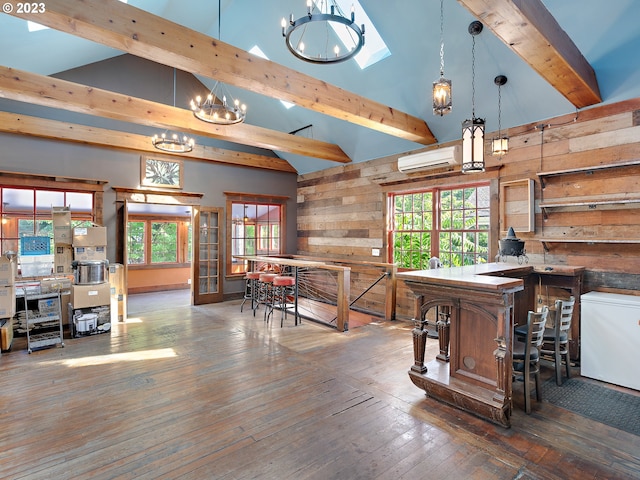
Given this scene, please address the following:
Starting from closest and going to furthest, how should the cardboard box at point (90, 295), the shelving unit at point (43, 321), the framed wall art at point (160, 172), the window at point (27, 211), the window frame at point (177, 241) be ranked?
1. the shelving unit at point (43, 321)
2. the cardboard box at point (90, 295)
3. the window at point (27, 211)
4. the framed wall art at point (160, 172)
5. the window frame at point (177, 241)

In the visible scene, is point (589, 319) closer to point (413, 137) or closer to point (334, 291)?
point (413, 137)

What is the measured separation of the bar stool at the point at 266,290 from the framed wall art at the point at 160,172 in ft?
8.52

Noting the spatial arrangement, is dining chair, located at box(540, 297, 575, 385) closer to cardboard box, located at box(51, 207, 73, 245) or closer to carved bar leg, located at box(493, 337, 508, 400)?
carved bar leg, located at box(493, 337, 508, 400)

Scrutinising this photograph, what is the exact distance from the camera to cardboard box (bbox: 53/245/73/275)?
4.95 meters

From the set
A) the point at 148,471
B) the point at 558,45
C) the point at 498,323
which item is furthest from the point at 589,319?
the point at 148,471

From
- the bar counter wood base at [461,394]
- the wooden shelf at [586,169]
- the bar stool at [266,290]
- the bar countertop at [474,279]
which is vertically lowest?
the bar counter wood base at [461,394]

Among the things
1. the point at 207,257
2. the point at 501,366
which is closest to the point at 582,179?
the point at 501,366

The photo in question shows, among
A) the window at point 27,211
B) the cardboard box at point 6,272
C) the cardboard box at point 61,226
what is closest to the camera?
the cardboard box at point 6,272

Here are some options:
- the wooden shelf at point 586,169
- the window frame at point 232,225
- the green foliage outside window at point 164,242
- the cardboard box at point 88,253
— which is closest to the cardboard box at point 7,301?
the cardboard box at point 88,253

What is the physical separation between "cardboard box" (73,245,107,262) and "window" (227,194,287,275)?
2.57 m

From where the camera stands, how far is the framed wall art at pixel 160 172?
633 centimetres

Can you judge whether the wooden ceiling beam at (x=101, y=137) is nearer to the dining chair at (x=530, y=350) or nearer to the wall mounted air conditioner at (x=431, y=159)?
the wall mounted air conditioner at (x=431, y=159)

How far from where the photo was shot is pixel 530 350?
2758 mm

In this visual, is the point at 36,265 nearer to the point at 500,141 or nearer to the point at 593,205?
the point at 500,141
